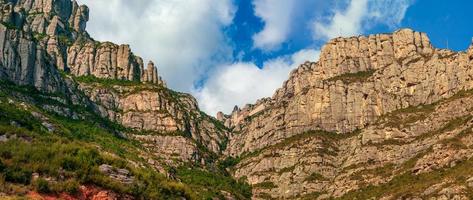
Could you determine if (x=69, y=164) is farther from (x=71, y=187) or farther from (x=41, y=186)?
(x=41, y=186)

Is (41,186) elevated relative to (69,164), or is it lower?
lower

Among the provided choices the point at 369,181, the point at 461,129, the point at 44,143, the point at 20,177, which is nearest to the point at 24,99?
the point at 44,143

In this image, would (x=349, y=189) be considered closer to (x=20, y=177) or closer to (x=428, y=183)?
(x=428, y=183)

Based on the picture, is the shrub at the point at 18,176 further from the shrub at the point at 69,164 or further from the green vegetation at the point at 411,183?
the green vegetation at the point at 411,183

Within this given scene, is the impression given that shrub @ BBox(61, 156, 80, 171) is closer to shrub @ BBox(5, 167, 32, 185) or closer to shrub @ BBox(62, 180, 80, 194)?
shrub @ BBox(62, 180, 80, 194)

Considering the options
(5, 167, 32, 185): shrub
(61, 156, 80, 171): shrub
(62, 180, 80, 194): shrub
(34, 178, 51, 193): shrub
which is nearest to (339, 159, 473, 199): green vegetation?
(61, 156, 80, 171): shrub

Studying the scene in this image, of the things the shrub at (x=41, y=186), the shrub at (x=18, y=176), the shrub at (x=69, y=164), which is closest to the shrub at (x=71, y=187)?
the shrub at (x=41, y=186)

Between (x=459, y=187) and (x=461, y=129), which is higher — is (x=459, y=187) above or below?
below

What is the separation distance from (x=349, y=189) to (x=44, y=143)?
113 meters

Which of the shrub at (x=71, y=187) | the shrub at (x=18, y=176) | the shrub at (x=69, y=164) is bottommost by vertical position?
the shrub at (x=71, y=187)

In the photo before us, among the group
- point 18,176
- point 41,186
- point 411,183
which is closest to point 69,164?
point 18,176

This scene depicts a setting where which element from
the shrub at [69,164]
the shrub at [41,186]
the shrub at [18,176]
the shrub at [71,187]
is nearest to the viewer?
the shrub at [41,186]

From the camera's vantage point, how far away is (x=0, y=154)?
84.5 m

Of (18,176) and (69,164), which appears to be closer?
(18,176)
